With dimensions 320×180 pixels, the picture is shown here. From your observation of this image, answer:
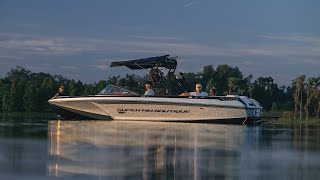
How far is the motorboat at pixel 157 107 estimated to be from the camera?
3394 cm

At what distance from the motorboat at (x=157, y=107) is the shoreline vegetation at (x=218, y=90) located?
146 centimetres

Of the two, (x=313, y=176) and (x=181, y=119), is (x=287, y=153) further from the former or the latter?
(x=181, y=119)

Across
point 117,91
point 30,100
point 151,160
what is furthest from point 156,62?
point 30,100

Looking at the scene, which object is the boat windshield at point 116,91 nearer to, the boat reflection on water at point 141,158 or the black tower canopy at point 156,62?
the black tower canopy at point 156,62

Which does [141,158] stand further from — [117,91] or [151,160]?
[117,91]

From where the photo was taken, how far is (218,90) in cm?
8306

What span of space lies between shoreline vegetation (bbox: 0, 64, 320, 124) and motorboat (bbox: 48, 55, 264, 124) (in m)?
1.46

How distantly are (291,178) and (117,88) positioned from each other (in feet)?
86.6

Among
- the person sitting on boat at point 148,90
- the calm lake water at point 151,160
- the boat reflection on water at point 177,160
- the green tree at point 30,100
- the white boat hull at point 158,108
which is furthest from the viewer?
the green tree at point 30,100

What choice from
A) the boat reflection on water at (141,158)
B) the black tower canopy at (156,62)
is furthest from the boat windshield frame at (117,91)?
the boat reflection on water at (141,158)

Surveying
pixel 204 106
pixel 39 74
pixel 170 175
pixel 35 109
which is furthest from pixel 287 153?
pixel 39 74

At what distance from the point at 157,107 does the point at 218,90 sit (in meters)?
48.9

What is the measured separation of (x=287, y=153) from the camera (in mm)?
14078

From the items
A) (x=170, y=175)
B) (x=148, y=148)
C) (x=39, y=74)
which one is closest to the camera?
(x=170, y=175)
